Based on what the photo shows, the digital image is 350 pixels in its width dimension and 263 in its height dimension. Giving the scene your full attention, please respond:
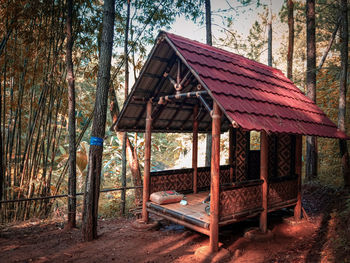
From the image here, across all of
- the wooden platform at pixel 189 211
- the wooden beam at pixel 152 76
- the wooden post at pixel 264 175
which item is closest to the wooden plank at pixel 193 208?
the wooden platform at pixel 189 211

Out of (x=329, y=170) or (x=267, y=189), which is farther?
(x=329, y=170)

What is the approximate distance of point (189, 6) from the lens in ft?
29.1

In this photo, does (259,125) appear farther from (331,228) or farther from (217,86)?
(331,228)

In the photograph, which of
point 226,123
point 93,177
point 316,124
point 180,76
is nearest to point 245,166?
point 226,123

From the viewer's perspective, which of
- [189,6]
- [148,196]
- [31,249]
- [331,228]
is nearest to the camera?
[31,249]

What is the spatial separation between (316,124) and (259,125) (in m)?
2.54

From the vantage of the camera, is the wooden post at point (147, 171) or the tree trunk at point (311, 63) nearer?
the wooden post at point (147, 171)

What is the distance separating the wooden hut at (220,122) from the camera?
13.4 ft

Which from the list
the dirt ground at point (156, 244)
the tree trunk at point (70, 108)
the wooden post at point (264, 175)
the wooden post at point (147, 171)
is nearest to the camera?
the dirt ground at point (156, 244)

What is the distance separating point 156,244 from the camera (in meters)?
4.57

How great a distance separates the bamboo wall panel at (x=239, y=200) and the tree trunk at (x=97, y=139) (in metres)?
2.36

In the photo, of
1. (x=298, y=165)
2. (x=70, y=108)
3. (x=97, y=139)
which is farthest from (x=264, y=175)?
(x=70, y=108)

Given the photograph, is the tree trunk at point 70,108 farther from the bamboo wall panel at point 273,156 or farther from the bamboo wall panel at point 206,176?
the bamboo wall panel at point 273,156

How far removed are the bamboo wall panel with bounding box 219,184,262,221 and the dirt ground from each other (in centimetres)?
57
